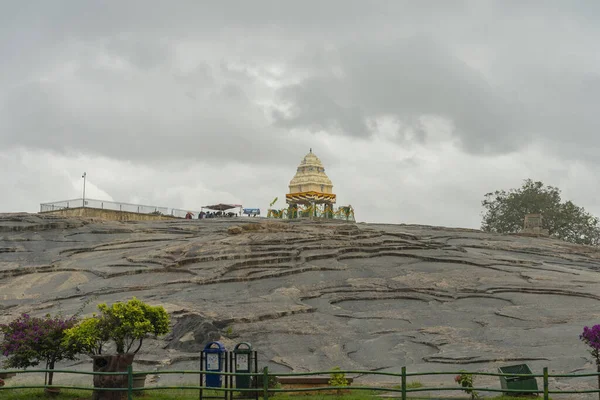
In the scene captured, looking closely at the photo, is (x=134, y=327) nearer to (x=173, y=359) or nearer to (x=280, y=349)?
(x=173, y=359)

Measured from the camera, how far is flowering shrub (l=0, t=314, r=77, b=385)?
17.9 meters

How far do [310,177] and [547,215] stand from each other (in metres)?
22.9

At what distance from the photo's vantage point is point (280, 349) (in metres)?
22.7

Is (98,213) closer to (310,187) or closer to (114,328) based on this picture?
(310,187)

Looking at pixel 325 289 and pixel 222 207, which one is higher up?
pixel 222 207

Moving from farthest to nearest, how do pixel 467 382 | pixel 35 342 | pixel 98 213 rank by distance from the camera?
pixel 98 213 → pixel 35 342 → pixel 467 382

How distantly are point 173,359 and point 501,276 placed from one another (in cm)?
1582

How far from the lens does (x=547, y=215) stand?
69312 mm

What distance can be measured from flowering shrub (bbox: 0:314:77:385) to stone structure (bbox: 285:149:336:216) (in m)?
43.8

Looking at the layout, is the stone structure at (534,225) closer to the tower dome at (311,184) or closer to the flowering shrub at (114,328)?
the tower dome at (311,184)

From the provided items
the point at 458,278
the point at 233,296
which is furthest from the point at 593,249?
the point at 233,296

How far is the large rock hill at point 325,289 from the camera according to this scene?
22344mm

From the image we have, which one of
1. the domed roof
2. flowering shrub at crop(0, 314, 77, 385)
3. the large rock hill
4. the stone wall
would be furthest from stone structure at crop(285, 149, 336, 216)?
flowering shrub at crop(0, 314, 77, 385)

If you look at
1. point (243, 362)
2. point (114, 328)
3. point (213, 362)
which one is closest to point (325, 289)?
point (243, 362)
